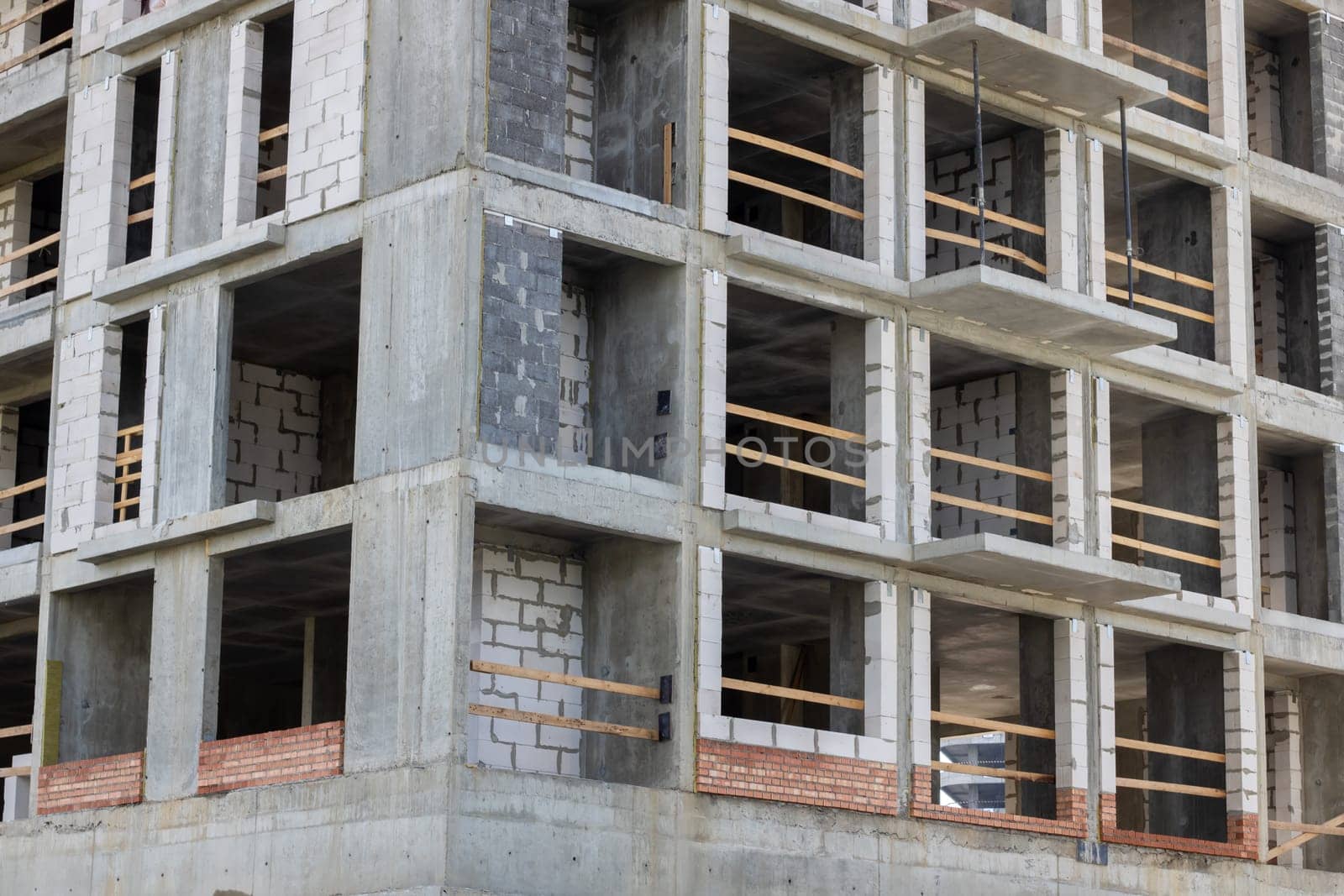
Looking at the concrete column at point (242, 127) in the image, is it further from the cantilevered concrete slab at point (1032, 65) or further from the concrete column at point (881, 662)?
the concrete column at point (881, 662)

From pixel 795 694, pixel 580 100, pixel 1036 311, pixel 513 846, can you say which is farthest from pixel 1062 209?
pixel 513 846

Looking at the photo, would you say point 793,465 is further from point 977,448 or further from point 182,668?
point 182,668

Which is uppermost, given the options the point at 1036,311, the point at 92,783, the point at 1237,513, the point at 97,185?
the point at 97,185

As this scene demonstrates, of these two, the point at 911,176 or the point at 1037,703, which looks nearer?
the point at 911,176

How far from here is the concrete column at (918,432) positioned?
27.9m

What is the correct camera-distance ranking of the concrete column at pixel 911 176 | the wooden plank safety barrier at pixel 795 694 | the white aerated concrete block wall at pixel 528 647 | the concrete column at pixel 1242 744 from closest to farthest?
the white aerated concrete block wall at pixel 528 647
the wooden plank safety barrier at pixel 795 694
the concrete column at pixel 911 176
the concrete column at pixel 1242 744

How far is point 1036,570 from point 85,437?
1177cm

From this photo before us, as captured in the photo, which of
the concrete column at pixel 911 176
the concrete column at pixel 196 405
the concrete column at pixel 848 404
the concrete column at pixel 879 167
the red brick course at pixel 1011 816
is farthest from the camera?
the concrete column at pixel 911 176

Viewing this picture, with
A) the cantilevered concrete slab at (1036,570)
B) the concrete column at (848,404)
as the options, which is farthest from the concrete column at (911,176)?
the cantilevered concrete slab at (1036,570)

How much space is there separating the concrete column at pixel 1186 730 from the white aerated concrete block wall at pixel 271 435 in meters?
12.0

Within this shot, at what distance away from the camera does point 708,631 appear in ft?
83.6

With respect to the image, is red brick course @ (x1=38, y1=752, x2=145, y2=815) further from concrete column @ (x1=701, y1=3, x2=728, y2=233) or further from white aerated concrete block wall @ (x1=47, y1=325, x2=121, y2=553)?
concrete column @ (x1=701, y1=3, x2=728, y2=233)

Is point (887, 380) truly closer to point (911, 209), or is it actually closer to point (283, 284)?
point (911, 209)

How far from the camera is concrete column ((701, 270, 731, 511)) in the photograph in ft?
84.9
